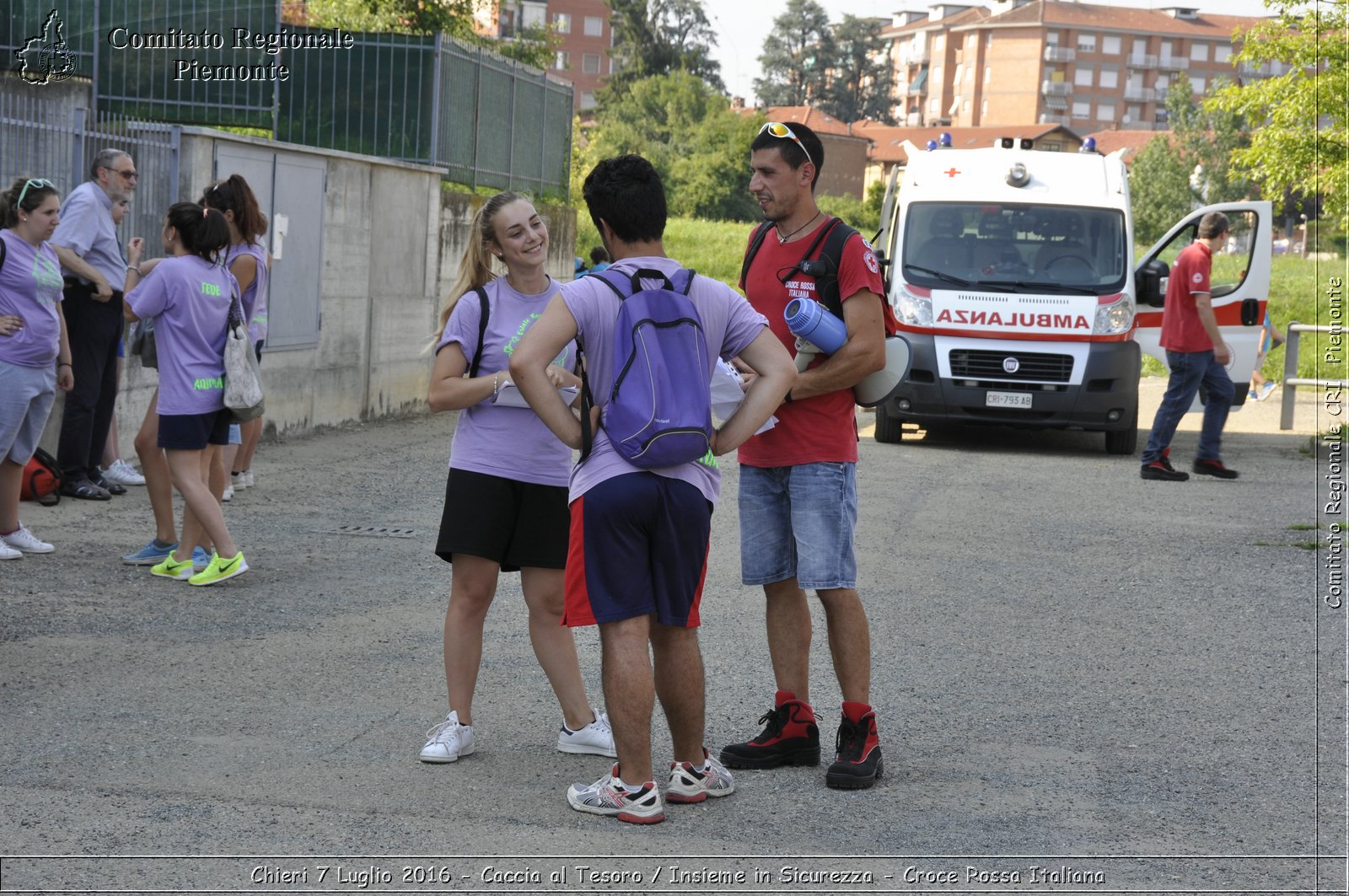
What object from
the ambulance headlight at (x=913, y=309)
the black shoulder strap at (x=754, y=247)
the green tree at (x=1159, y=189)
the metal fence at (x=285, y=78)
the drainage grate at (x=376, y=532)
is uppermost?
the green tree at (x=1159, y=189)

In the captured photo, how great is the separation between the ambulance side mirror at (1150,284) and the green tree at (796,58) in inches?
4263

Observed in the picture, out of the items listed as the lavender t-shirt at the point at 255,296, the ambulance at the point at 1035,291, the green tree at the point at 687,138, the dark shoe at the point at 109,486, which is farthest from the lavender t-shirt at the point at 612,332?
the green tree at the point at 687,138

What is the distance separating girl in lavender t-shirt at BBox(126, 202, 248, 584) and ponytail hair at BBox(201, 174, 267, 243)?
0.91 meters

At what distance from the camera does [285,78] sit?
15.6 metres

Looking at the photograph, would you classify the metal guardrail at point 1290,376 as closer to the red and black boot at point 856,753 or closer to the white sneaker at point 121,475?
the white sneaker at point 121,475

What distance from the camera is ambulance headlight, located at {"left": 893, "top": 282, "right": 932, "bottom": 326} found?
47.6 ft

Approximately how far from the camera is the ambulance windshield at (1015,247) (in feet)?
48.4

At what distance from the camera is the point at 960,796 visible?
4656mm

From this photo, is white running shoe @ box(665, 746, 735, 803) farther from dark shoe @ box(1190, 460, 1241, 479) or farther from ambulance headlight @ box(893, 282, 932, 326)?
ambulance headlight @ box(893, 282, 932, 326)

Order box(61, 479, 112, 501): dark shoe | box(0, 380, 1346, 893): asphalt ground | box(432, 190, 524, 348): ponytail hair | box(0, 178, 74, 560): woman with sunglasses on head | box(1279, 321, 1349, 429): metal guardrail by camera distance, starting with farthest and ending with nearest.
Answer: box(1279, 321, 1349, 429): metal guardrail, box(61, 479, 112, 501): dark shoe, box(0, 178, 74, 560): woman with sunglasses on head, box(432, 190, 524, 348): ponytail hair, box(0, 380, 1346, 893): asphalt ground

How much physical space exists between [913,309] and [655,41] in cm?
8234

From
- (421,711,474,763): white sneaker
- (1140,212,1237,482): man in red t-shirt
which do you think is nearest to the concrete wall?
(1140,212,1237,482): man in red t-shirt

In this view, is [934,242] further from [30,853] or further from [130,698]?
[30,853]

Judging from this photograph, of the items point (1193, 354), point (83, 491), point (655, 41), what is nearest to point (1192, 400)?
point (1193, 354)
